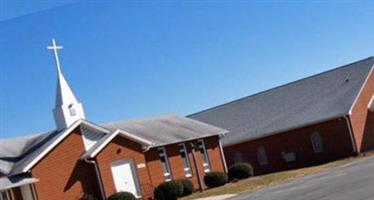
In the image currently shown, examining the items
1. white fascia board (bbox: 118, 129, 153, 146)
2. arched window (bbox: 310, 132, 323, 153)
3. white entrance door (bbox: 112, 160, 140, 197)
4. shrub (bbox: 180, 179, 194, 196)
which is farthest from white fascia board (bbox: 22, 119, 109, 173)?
arched window (bbox: 310, 132, 323, 153)

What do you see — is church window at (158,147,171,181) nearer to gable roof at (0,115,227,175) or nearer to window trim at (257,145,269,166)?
Answer: gable roof at (0,115,227,175)

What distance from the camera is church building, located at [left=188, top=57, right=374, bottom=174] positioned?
43.9 meters

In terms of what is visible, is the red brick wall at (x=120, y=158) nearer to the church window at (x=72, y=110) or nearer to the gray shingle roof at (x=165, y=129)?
the gray shingle roof at (x=165, y=129)

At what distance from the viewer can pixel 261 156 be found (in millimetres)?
48688

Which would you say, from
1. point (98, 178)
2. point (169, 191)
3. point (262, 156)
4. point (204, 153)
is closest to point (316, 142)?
point (262, 156)

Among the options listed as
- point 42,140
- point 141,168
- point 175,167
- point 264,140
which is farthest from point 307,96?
point 42,140

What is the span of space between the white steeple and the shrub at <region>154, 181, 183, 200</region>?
19.5 ft

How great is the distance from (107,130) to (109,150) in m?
1.18

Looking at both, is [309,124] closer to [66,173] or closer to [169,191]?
[169,191]

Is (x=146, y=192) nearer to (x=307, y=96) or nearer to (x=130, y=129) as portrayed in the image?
(x=130, y=129)

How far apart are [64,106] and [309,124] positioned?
1833cm

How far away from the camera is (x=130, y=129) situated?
40.4m

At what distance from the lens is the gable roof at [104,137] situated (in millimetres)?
32344

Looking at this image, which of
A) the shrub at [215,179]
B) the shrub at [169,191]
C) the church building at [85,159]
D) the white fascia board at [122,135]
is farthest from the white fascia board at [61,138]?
the shrub at [215,179]
